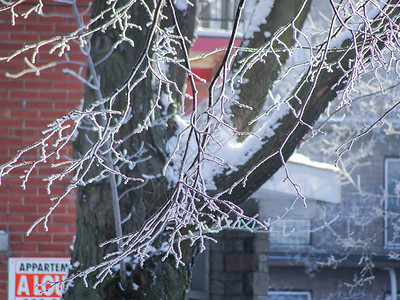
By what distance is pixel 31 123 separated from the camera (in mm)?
4984

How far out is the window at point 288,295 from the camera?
40.8ft

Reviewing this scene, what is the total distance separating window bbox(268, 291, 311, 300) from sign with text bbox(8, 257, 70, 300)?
27.0 feet

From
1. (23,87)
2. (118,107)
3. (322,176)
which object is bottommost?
(322,176)

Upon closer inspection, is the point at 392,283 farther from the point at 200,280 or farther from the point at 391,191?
the point at 200,280

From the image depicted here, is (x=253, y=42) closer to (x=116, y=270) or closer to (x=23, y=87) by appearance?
(x=116, y=270)

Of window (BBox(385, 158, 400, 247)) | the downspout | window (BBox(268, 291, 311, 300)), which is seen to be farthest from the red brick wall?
window (BBox(385, 158, 400, 247))

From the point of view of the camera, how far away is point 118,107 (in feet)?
12.0

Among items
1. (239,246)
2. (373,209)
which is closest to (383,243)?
(373,209)

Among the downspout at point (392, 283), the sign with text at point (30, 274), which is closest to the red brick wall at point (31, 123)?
the sign with text at point (30, 274)

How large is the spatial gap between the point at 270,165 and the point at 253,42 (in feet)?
2.72

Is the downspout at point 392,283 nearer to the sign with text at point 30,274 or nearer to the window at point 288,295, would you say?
the window at point 288,295

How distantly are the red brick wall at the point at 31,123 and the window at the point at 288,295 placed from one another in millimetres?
8180

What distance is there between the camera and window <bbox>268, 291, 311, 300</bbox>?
1243 cm

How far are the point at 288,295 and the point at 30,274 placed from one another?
8.53 metres
